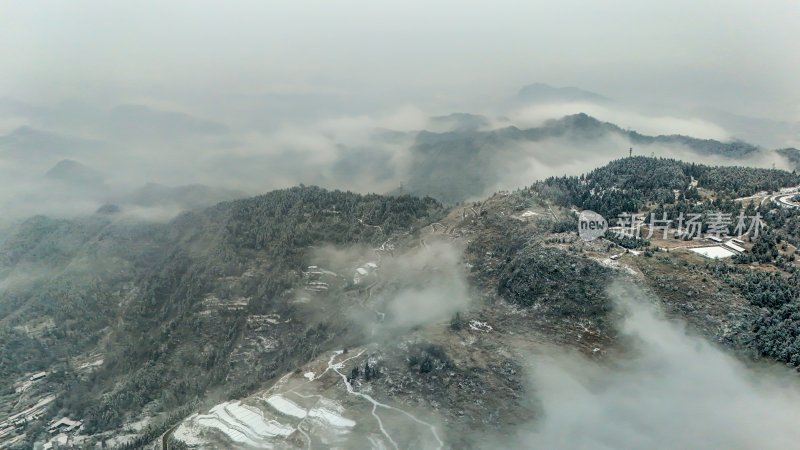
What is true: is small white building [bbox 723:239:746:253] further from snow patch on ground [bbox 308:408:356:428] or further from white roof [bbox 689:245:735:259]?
snow patch on ground [bbox 308:408:356:428]

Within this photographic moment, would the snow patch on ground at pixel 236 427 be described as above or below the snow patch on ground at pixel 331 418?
below

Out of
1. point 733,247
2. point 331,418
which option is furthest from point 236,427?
point 733,247

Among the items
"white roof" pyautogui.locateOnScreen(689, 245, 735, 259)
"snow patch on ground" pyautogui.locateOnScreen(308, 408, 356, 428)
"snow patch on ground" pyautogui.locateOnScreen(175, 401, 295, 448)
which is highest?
"white roof" pyautogui.locateOnScreen(689, 245, 735, 259)

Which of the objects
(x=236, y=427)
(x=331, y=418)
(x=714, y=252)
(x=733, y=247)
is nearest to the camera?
(x=331, y=418)

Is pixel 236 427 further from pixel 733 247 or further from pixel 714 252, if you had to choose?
pixel 733 247

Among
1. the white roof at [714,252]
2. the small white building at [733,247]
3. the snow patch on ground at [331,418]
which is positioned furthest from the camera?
the small white building at [733,247]

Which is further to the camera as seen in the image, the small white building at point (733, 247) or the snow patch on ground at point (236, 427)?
the small white building at point (733, 247)

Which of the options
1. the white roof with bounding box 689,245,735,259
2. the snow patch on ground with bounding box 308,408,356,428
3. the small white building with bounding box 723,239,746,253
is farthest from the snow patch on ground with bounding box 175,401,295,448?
the small white building with bounding box 723,239,746,253

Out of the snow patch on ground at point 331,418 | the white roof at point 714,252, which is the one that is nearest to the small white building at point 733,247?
the white roof at point 714,252

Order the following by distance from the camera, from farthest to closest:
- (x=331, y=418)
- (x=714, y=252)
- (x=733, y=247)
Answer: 1. (x=733, y=247)
2. (x=714, y=252)
3. (x=331, y=418)

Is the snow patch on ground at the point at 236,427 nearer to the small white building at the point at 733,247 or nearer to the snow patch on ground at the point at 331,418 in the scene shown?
the snow patch on ground at the point at 331,418

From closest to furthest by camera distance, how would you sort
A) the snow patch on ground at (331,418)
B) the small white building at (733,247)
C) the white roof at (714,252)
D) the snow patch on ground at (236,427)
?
the snow patch on ground at (331,418) < the snow patch on ground at (236,427) < the white roof at (714,252) < the small white building at (733,247)

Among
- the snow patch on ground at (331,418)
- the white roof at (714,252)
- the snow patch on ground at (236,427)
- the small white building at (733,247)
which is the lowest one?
the snow patch on ground at (236,427)

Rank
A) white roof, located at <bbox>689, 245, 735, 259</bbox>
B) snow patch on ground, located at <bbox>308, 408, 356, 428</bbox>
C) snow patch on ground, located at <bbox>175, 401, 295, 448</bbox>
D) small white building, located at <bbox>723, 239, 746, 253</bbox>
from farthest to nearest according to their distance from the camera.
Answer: small white building, located at <bbox>723, 239, 746, 253</bbox> → white roof, located at <bbox>689, 245, 735, 259</bbox> → snow patch on ground, located at <bbox>175, 401, 295, 448</bbox> → snow patch on ground, located at <bbox>308, 408, 356, 428</bbox>
